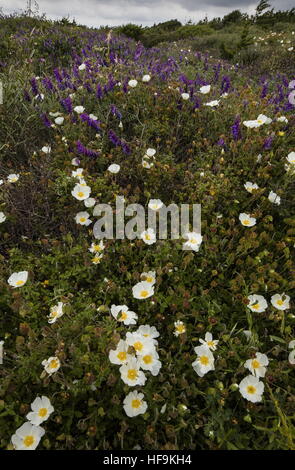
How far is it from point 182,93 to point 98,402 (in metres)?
3.55

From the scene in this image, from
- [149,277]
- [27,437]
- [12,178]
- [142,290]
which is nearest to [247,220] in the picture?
[149,277]

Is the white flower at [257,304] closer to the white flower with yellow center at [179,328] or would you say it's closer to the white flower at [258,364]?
the white flower at [258,364]

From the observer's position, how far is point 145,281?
2.27 metres

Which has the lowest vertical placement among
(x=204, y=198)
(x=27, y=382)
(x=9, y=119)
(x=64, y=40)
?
(x=27, y=382)

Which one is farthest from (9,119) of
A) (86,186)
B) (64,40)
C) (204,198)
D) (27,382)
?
(64,40)

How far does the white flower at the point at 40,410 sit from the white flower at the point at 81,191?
1606mm

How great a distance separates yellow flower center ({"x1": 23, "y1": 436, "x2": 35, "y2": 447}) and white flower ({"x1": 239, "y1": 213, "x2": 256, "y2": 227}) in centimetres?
204

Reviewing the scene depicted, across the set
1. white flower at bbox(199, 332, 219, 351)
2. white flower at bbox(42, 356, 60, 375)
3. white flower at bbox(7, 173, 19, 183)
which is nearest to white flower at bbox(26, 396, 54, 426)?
white flower at bbox(42, 356, 60, 375)

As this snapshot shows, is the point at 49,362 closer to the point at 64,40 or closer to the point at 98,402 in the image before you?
the point at 98,402

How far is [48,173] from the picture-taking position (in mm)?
3172

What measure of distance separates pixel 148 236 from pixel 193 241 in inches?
14.1

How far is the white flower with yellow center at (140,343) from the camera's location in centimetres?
187

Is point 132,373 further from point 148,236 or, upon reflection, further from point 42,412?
point 148,236
